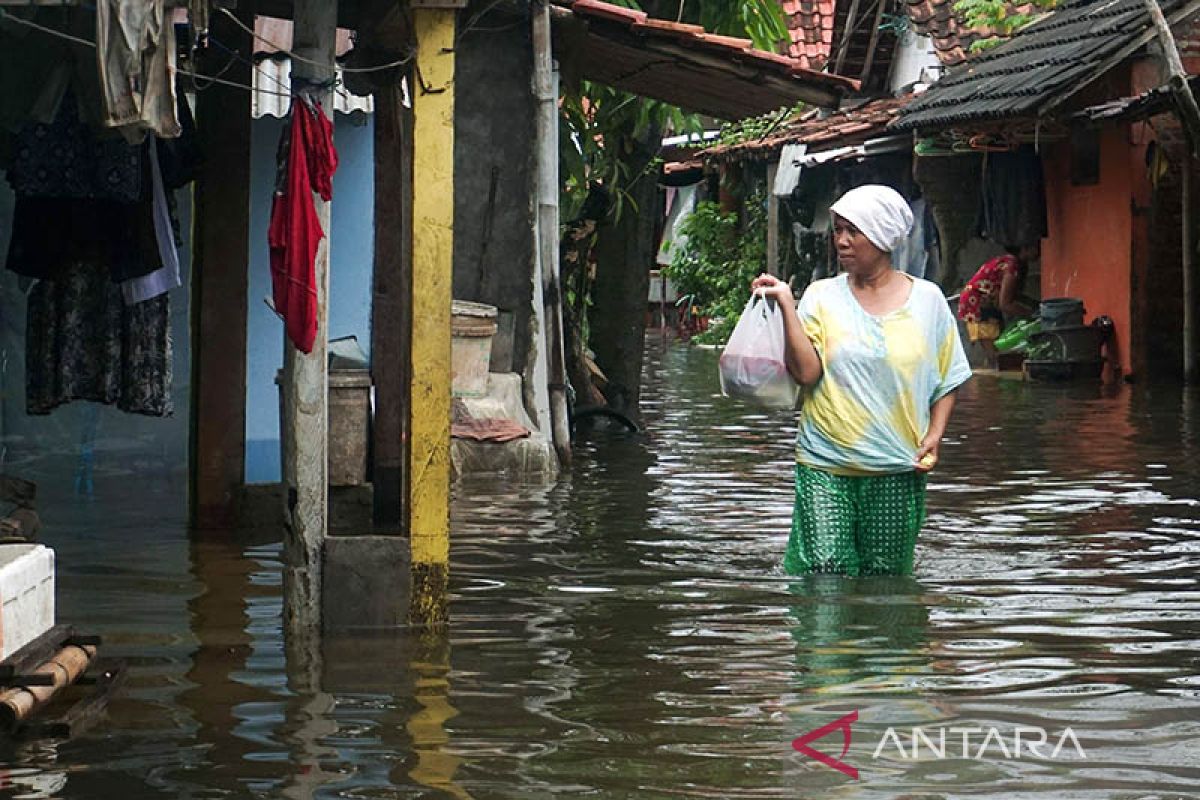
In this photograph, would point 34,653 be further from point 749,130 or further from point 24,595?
point 749,130

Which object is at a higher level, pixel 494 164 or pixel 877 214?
pixel 494 164

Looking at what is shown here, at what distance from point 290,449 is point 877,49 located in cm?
2577

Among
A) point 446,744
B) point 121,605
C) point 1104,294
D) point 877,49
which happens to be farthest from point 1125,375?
point 446,744

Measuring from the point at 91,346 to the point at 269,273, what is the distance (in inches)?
84.6

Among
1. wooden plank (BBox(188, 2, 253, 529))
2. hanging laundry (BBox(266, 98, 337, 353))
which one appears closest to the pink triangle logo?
Answer: hanging laundry (BBox(266, 98, 337, 353))

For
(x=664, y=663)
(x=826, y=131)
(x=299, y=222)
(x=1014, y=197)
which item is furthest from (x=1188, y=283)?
(x=299, y=222)

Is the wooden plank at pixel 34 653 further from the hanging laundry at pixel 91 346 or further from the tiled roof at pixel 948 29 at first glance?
the tiled roof at pixel 948 29

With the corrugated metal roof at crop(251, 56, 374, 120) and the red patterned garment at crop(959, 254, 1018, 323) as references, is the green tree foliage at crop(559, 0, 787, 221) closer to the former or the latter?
the corrugated metal roof at crop(251, 56, 374, 120)

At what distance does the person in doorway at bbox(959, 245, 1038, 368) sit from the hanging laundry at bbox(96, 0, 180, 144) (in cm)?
1907

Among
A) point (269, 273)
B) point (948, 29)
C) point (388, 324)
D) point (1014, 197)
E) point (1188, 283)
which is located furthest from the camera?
point (948, 29)

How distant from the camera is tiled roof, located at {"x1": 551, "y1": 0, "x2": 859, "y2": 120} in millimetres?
13281

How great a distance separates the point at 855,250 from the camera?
8328mm

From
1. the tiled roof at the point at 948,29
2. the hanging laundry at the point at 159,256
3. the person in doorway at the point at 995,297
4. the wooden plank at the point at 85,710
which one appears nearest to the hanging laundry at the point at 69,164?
the hanging laundry at the point at 159,256

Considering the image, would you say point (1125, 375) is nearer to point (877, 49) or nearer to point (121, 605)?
point (877, 49)
